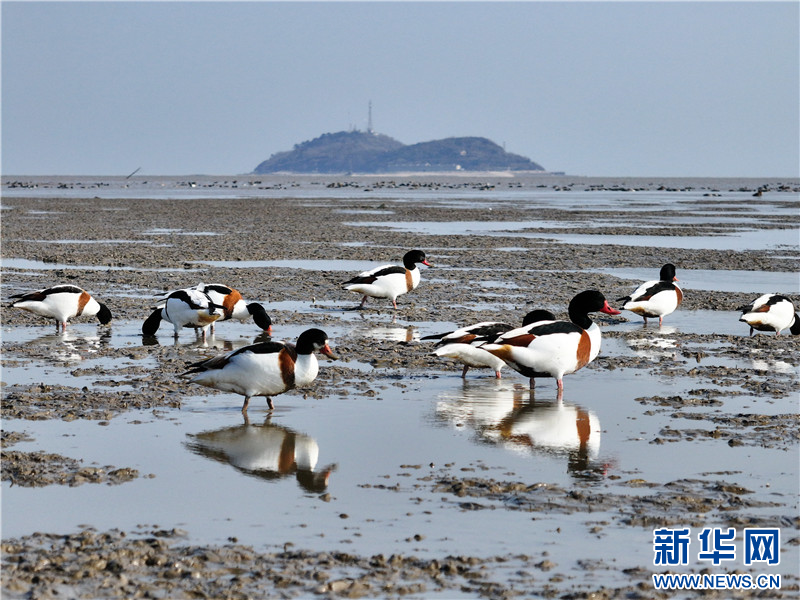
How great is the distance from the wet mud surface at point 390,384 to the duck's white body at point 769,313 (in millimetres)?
200

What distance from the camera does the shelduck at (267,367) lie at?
9.02 meters

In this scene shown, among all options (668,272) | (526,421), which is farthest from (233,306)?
(668,272)

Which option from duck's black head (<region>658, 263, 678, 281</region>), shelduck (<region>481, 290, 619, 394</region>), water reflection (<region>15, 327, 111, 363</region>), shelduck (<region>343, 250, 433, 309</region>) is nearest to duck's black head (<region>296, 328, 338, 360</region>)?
shelduck (<region>481, 290, 619, 394</region>)

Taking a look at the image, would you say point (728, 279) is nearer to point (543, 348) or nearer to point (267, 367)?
point (543, 348)

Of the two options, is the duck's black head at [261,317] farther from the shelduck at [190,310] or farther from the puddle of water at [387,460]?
the puddle of water at [387,460]

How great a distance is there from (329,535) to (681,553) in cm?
197

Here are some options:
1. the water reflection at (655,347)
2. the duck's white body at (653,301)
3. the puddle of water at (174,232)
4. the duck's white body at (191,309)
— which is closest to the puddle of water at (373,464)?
the water reflection at (655,347)

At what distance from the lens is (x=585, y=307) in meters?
10.7

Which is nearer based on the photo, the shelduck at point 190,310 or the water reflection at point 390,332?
the shelduck at point 190,310

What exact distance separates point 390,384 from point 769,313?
19.7 ft

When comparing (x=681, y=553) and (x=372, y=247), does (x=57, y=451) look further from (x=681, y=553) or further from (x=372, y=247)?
(x=372, y=247)

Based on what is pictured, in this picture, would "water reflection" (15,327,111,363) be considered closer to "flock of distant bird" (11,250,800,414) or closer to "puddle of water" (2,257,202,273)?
"flock of distant bird" (11,250,800,414)

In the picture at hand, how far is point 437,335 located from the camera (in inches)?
432

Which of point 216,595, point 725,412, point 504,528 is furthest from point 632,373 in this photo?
point 216,595
